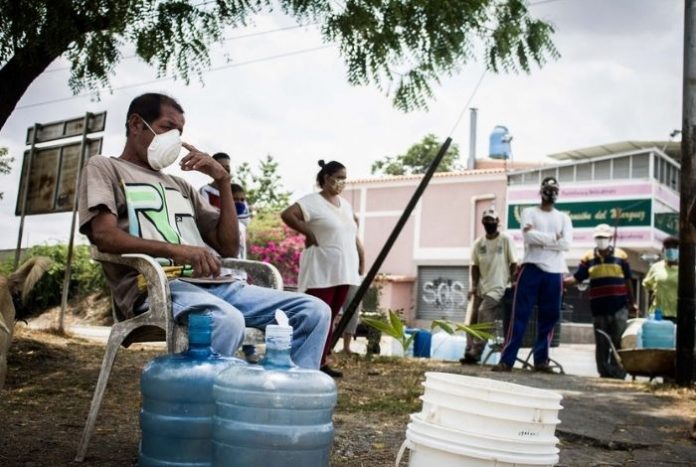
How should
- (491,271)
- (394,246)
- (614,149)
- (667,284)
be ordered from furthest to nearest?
1. (394,246)
2. (614,149)
3. (491,271)
4. (667,284)

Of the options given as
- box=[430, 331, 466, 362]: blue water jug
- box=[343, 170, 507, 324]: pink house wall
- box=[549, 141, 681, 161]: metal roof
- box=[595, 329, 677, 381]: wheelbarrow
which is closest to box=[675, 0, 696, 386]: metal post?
box=[595, 329, 677, 381]: wheelbarrow

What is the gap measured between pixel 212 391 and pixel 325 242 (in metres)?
4.30

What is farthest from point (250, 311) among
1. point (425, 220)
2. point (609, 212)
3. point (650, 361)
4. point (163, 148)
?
point (425, 220)

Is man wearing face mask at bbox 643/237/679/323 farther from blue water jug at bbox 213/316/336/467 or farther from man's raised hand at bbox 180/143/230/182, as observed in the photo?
blue water jug at bbox 213/316/336/467

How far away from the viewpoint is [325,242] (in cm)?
696

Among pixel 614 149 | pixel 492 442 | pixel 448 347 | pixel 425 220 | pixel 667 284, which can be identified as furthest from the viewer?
pixel 425 220

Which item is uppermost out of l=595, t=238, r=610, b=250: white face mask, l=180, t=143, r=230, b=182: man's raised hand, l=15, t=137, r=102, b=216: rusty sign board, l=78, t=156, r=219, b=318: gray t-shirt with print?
l=15, t=137, r=102, b=216: rusty sign board

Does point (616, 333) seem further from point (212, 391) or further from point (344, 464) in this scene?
point (212, 391)

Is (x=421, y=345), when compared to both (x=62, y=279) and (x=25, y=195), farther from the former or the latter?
(x=62, y=279)

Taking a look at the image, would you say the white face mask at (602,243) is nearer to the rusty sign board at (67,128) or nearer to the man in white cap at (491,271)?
the man in white cap at (491,271)

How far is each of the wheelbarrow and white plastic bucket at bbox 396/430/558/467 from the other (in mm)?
6043

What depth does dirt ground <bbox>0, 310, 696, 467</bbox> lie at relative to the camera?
142 inches

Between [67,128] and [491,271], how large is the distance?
19.3 ft

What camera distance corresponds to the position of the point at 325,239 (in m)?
6.97
